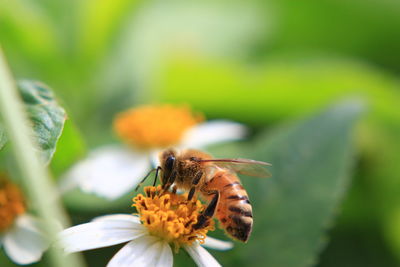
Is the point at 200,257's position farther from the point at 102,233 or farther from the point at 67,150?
the point at 67,150

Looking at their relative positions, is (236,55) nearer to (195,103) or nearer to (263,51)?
(263,51)

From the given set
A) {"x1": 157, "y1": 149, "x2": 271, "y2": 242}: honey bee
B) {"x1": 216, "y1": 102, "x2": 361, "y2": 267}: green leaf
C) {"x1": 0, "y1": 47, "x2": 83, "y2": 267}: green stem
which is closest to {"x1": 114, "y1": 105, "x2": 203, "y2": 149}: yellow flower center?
{"x1": 216, "y1": 102, "x2": 361, "y2": 267}: green leaf

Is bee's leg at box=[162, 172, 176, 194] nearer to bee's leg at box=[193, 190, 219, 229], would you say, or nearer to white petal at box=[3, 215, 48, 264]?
bee's leg at box=[193, 190, 219, 229]

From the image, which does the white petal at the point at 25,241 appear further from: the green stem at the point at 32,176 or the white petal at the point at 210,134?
the white petal at the point at 210,134

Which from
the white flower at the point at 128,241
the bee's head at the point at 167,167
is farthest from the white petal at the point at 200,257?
the bee's head at the point at 167,167

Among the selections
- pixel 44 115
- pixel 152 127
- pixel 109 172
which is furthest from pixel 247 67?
pixel 44 115
